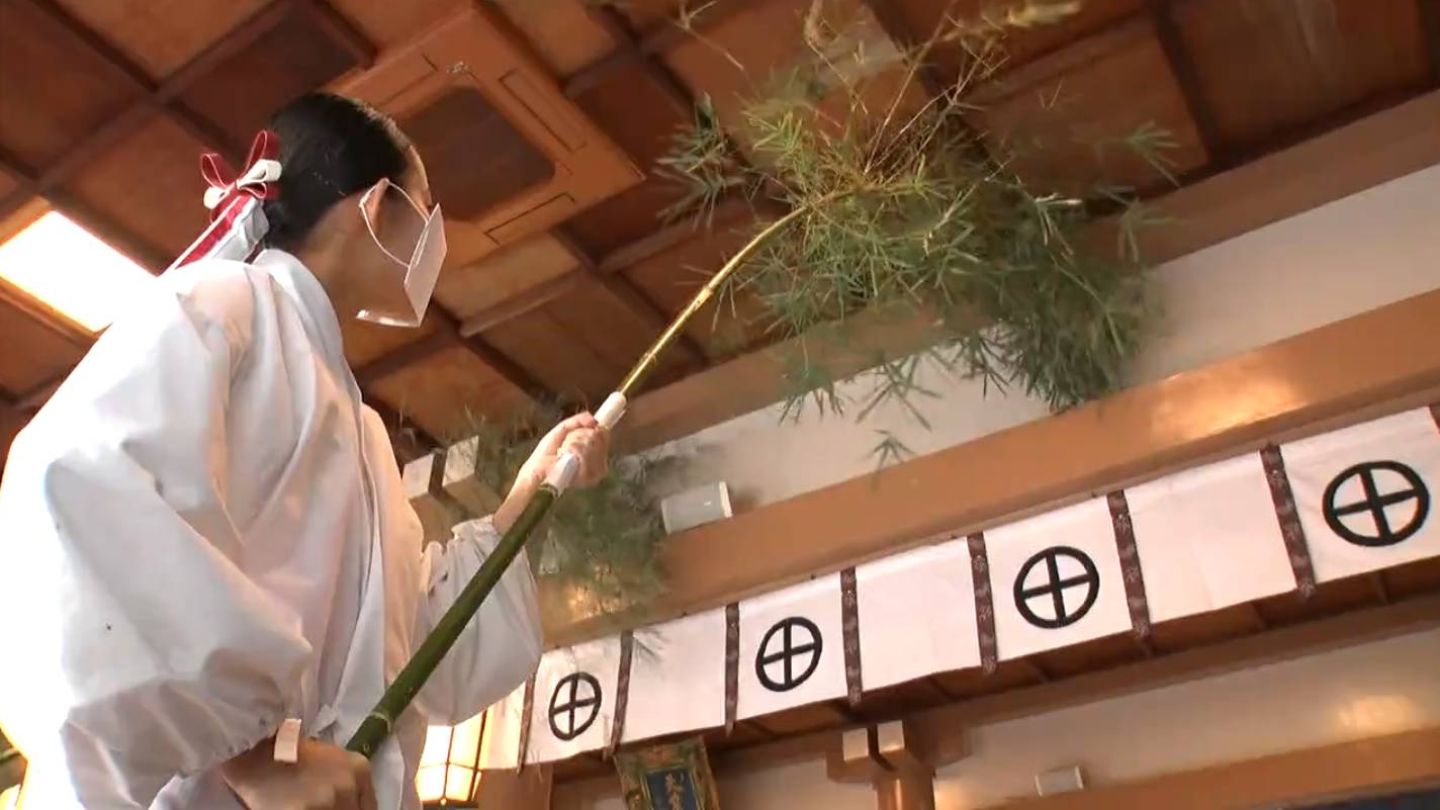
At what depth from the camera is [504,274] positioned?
3.37m

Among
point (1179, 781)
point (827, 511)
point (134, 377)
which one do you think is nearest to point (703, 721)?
point (827, 511)

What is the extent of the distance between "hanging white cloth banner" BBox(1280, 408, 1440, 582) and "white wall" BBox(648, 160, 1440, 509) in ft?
1.37

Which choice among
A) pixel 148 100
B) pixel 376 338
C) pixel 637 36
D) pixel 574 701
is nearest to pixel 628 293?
pixel 376 338

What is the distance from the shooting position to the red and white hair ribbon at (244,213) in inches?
53.1

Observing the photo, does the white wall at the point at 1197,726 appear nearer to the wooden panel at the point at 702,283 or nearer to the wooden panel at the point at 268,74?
the wooden panel at the point at 702,283

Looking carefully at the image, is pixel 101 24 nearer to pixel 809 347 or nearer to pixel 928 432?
pixel 809 347

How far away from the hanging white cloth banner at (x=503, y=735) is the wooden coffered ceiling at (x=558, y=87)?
131 cm

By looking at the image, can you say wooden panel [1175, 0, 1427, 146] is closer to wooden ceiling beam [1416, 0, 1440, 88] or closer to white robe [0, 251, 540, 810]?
wooden ceiling beam [1416, 0, 1440, 88]

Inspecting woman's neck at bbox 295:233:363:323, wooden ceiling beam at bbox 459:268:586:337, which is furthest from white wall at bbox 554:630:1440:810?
woman's neck at bbox 295:233:363:323

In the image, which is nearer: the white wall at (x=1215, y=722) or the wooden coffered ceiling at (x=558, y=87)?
the wooden coffered ceiling at (x=558, y=87)

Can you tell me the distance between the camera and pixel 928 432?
3439 millimetres

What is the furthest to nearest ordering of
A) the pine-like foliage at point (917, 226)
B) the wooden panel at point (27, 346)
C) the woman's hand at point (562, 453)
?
1. the wooden panel at point (27, 346)
2. the pine-like foliage at point (917, 226)
3. the woman's hand at point (562, 453)

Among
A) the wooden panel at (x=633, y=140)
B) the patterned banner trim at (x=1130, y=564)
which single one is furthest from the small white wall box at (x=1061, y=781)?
the wooden panel at (x=633, y=140)

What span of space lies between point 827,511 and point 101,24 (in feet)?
6.89
